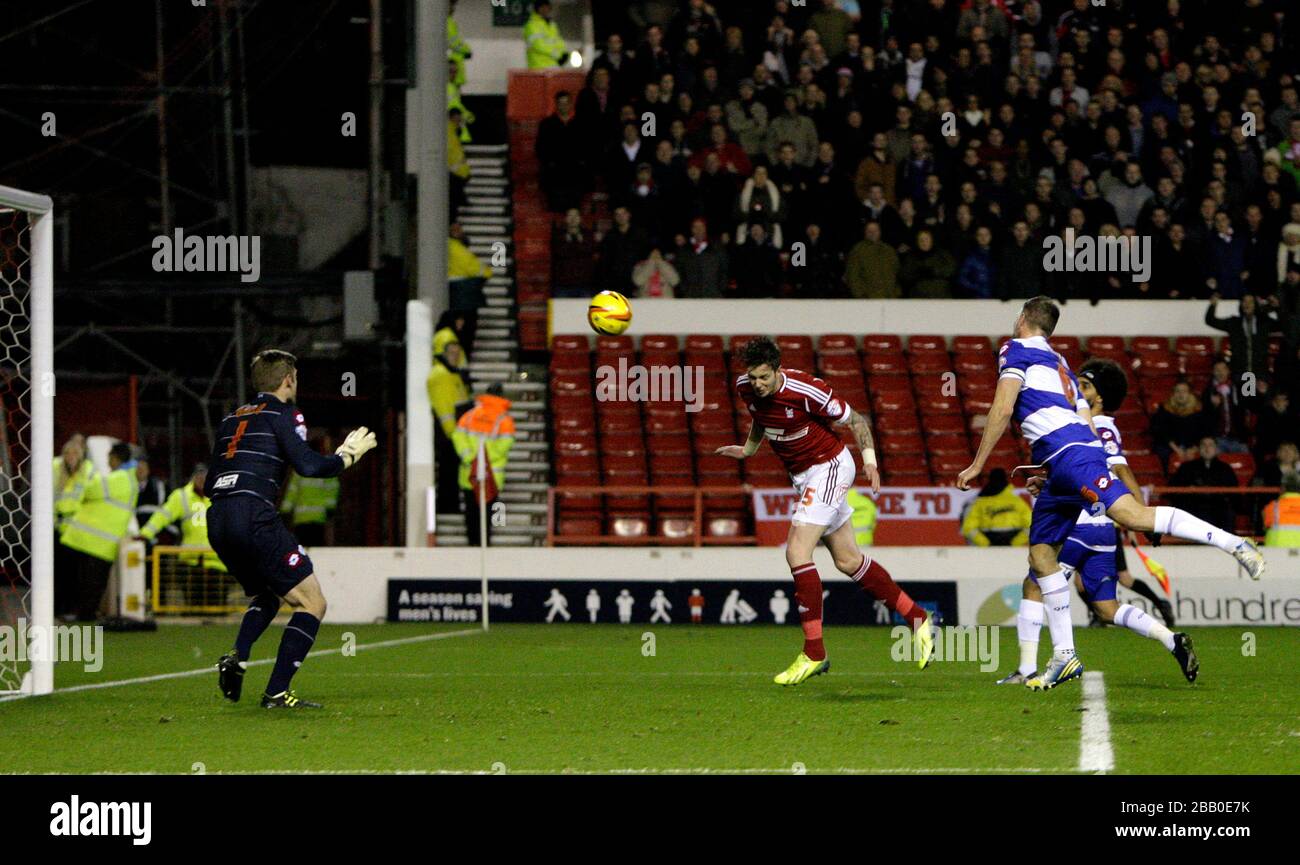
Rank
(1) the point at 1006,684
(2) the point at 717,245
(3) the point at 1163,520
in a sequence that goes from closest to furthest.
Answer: (3) the point at 1163,520 < (1) the point at 1006,684 < (2) the point at 717,245

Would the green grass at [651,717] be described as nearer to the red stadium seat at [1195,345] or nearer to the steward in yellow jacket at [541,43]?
the red stadium seat at [1195,345]

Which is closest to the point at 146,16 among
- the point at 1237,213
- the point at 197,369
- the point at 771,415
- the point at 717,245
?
the point at 197,369

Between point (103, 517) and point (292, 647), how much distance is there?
30.2 feet

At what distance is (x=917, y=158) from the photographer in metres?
22.8

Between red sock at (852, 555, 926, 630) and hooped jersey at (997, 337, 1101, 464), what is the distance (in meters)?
1.45

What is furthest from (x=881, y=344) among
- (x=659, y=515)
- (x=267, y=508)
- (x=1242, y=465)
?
(x=267, y=508)

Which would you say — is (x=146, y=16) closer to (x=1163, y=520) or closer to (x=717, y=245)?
(x=717, y=245)

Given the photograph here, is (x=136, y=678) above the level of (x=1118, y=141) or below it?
below

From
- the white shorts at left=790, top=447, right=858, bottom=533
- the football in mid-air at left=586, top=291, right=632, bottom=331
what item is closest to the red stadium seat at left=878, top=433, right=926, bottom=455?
the football in mid-air at left=586, top=291, right=632, bottom=331

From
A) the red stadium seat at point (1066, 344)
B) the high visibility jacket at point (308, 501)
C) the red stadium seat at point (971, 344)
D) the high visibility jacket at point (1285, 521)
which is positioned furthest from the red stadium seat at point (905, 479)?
the high visibility jacket at point (308, 501)

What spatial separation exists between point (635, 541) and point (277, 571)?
9863 millimetres

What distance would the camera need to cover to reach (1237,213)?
74.3 ft

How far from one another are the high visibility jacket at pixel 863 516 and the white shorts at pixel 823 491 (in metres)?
7.85

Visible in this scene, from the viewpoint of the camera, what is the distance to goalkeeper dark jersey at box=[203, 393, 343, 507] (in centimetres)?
941
